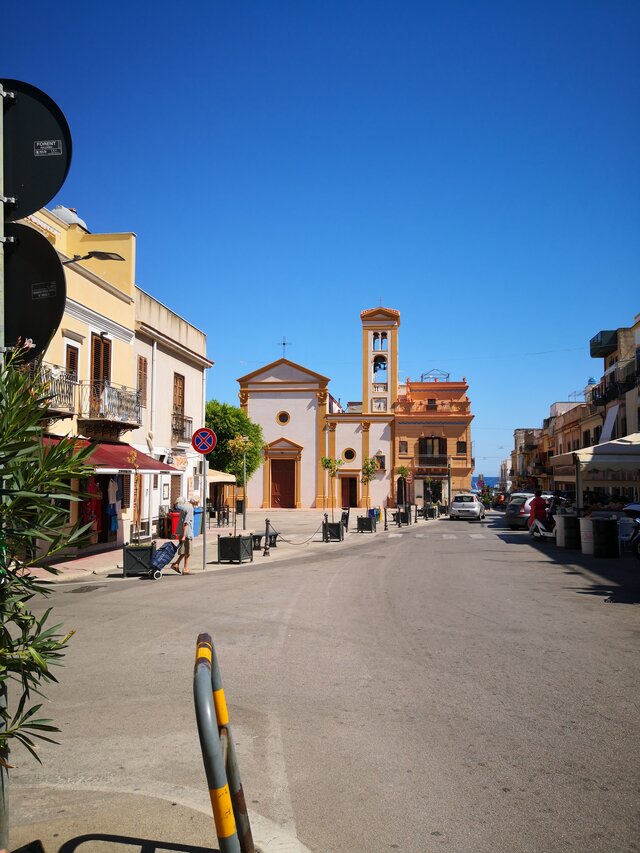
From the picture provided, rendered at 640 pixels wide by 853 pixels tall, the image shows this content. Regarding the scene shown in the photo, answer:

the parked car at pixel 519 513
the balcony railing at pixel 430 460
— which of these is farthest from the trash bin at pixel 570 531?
the balcony railing at pixel 430 460

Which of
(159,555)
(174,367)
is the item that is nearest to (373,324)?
(174,367)

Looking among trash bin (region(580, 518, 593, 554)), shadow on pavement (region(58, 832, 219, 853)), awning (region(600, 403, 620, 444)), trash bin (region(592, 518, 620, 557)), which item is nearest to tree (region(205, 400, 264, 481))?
awning (region(600, 403, 620, 444))

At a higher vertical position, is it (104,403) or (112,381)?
(112,381)

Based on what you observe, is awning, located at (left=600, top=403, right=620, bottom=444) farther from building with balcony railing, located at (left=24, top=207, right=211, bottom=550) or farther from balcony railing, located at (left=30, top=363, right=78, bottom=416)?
balcony railing, located at (left=30, top=363, right=78, bottom=416)

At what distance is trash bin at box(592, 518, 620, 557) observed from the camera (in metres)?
18.0

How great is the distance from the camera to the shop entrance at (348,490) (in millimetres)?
58469

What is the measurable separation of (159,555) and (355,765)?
10646 millimetres

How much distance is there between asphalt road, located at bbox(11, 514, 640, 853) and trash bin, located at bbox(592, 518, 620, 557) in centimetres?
707

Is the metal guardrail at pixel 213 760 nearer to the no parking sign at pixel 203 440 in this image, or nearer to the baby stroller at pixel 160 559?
the baby stroller at pixel 160 559

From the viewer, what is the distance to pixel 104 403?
19.6 meters

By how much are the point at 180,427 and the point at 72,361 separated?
29.6 feet

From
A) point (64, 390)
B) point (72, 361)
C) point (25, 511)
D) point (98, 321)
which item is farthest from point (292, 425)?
point (25, 511)

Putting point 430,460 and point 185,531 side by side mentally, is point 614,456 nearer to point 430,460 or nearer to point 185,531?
point 185,531

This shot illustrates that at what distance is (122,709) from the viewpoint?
19.6 feet
